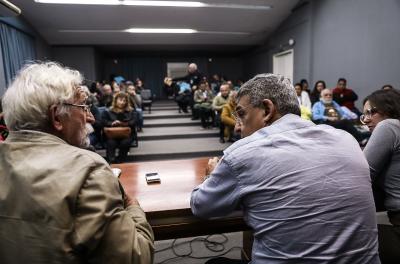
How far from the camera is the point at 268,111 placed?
0.99m

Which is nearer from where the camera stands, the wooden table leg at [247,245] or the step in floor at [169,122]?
the wooden table leg at [247,245]

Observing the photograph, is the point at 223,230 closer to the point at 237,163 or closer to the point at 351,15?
the point at 237,163


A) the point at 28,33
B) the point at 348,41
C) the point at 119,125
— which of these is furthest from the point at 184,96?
the point at 28,33

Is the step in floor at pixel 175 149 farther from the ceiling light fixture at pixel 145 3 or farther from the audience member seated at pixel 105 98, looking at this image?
the ceiling light fixture at pixel 145 3

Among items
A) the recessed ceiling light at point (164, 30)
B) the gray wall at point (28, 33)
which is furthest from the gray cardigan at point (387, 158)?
the recessed ceiling light at point (164, 30)

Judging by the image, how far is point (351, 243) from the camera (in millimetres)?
812

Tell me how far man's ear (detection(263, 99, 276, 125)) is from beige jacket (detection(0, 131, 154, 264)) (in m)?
0.53

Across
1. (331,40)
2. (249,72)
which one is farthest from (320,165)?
(249,72)

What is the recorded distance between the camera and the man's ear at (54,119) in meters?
0.81

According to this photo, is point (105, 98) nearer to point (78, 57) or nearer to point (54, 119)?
point (78, 57)

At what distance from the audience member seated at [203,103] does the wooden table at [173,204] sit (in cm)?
462

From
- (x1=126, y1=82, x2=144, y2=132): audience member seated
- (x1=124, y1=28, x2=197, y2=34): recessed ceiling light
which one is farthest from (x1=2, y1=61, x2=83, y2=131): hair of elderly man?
(x1=124, y1=28, x2=197, y2=34): recessed ceiling light

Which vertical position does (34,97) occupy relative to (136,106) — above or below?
above

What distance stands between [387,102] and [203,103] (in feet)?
16.2
